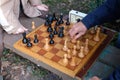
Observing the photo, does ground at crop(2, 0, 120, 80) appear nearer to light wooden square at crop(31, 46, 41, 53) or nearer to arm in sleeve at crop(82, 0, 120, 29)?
light wooden square at crop(31, 46, 41, 53)

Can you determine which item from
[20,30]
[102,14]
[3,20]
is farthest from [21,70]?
[102,14]

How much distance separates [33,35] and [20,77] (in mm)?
410

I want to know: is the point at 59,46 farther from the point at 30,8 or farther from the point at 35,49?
the point at 30,8

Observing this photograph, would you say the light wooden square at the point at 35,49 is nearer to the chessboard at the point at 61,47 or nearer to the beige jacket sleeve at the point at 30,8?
the chessboard at the point at 61,47

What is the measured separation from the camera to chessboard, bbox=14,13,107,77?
1472 millimetres

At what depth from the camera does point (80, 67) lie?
1.44 m

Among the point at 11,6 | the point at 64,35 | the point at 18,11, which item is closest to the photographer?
the point at 64,35

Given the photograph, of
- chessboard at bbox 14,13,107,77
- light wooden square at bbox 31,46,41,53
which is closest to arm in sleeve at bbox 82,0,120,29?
chessboard at bbox 14,13,107,77

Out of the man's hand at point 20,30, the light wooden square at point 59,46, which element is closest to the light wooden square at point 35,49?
the light wooden square at point 59,46

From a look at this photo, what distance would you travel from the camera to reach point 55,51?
1.60 meters

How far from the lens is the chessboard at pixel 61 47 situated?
57.9 inches

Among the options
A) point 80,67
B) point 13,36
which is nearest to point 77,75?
point 80,67

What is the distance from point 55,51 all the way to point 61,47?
7 cm

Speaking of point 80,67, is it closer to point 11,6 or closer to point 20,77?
point 20,77
